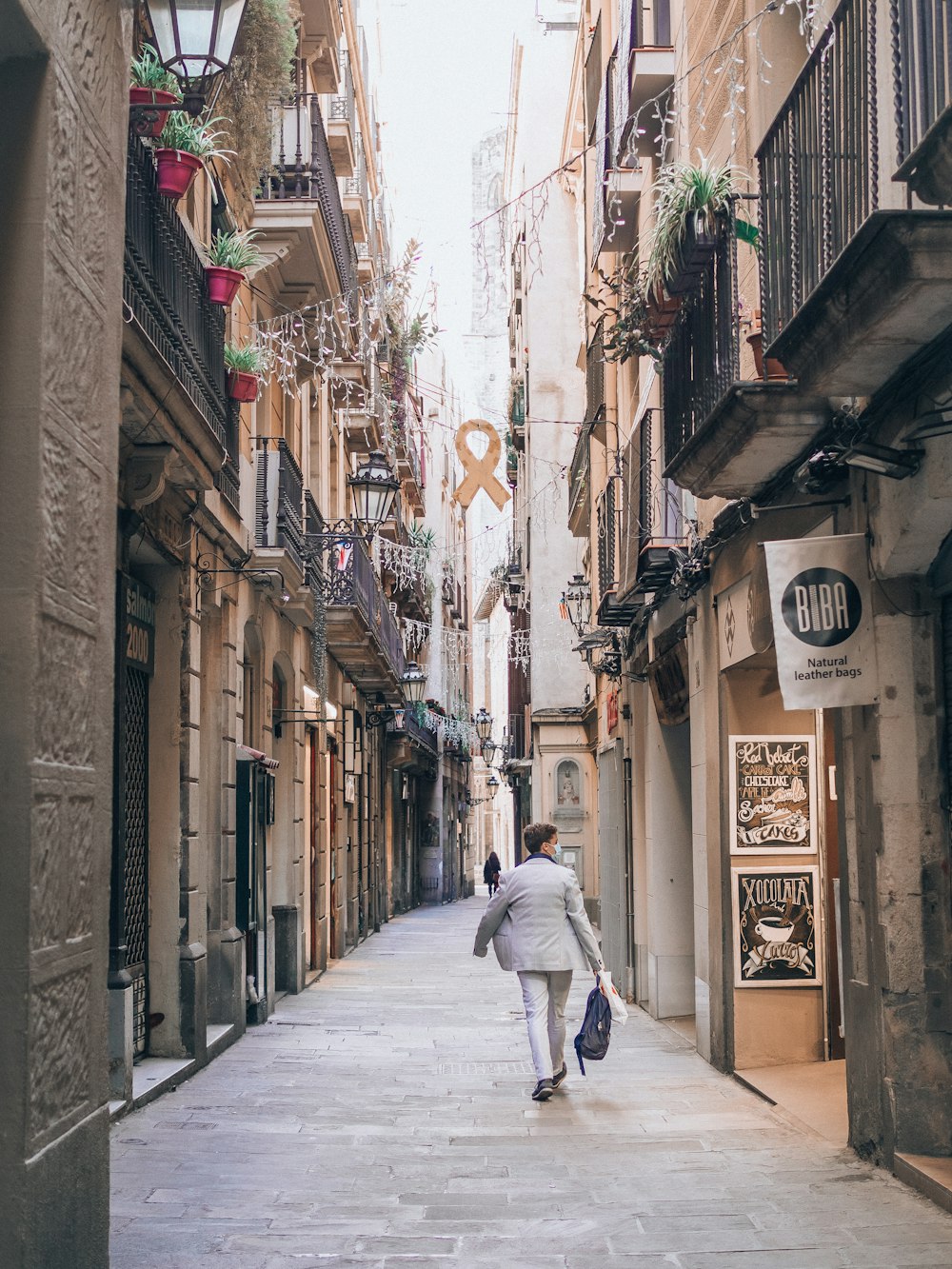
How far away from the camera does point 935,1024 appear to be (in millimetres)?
7723

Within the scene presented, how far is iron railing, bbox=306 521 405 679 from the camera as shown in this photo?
20.1 metres

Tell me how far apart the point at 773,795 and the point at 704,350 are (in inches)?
135

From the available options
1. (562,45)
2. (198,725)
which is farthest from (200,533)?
(562,45)

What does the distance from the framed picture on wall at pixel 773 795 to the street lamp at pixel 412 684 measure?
2147 centimetres

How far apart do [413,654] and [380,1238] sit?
1537 inches

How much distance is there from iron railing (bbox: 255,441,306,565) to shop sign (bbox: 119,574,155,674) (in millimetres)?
4109

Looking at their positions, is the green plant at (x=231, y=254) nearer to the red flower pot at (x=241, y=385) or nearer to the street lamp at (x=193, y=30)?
the red flower pot at (x=241, y=385)

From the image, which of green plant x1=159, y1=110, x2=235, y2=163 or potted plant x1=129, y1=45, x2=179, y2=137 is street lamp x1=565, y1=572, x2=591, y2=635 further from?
potted plant x1=129, y1=45, x2=179, y2=137

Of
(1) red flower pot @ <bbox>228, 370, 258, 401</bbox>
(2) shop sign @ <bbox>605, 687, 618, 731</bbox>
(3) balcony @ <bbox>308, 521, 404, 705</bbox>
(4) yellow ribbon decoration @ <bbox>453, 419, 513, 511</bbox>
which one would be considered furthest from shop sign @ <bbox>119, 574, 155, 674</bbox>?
(2) shop sign @ <bbox>605, 687, 618, 731</bbox>

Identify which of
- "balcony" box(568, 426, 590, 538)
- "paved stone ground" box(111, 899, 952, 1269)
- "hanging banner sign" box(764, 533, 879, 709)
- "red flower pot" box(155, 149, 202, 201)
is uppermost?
"balcony" box(568, 426, 590, 538)

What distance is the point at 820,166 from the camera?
24.7 ft

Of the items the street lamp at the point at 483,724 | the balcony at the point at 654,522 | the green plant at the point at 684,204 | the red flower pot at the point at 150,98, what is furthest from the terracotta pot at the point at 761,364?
the street lamp at the point at 483,724

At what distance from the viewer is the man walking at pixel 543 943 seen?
10.5m

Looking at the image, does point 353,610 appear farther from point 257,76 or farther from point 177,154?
point 177,154
